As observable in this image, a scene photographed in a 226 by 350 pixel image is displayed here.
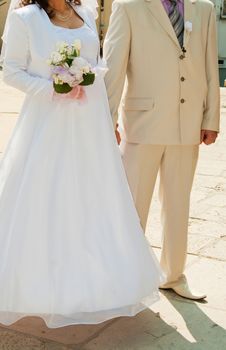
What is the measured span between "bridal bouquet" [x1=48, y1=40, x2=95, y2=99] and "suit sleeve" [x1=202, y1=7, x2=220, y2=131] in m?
0.85

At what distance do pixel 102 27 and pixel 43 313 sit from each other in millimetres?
22198

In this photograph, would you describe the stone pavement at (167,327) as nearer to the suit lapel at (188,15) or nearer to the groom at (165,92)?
the groom at (165,92)

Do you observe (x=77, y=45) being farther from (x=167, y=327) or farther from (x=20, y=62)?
(x=167, y=327)

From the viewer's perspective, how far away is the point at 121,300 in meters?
3.76

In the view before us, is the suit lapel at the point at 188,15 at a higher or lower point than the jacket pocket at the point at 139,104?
higher

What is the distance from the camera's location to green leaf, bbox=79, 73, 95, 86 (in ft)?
12.4

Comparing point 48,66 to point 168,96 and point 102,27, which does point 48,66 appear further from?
point 102,27

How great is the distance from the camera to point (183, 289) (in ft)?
14.7

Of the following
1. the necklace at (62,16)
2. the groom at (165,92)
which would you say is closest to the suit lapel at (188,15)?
the groom at (165,92)

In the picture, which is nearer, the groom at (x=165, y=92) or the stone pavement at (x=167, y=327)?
the stone pavement at (x=167, y=327)

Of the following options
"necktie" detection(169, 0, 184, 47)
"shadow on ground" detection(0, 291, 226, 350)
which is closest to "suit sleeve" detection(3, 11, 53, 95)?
"necktie" detection(169, 0, 184, 47)

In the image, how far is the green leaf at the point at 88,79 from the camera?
12.4 ft

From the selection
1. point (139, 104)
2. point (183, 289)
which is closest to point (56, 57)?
point (139, 104)

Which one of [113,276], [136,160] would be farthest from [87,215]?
[136,160]
